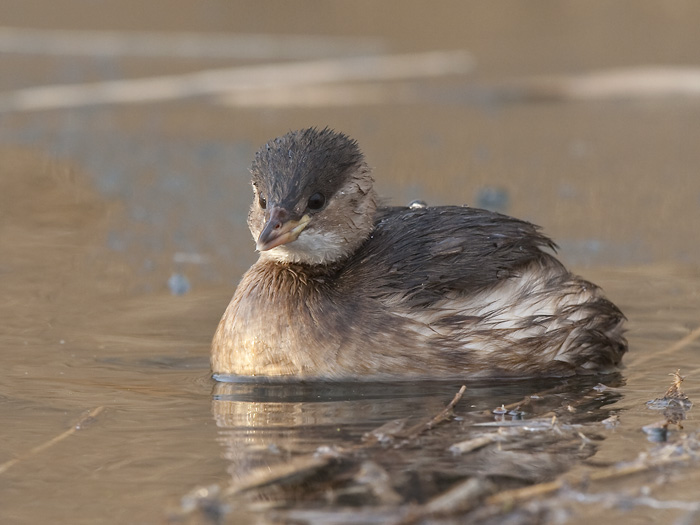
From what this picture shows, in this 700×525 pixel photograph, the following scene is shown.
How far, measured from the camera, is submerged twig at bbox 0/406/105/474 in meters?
4.39

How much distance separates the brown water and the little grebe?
16cm

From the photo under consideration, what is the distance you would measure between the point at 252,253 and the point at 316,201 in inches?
88.4

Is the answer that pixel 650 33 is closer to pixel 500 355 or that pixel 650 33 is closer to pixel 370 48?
pixel 370 48

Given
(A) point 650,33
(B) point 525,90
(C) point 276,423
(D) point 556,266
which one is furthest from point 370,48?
(C) point 276,423

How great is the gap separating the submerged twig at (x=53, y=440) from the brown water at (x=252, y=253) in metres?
0.02

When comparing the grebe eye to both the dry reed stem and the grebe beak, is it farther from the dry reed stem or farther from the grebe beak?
the dry reed stem

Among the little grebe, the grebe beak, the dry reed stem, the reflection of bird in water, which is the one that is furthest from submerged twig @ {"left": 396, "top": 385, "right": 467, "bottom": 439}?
the dry reed stem

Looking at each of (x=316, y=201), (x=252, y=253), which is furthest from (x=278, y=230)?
(x=252, y=253)

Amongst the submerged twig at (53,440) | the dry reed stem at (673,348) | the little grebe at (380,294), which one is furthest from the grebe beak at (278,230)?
the dry reed stem at (673,348)

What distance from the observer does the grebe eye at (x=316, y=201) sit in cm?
569

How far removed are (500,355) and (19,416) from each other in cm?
221

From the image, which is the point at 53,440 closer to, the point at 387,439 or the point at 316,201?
the point at 387,439

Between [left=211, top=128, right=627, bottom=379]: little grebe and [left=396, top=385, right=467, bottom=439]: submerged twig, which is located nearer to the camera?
[left=396, top=385, right=467, bottom=439]: submerged twig

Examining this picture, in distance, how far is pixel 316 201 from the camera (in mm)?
5715
